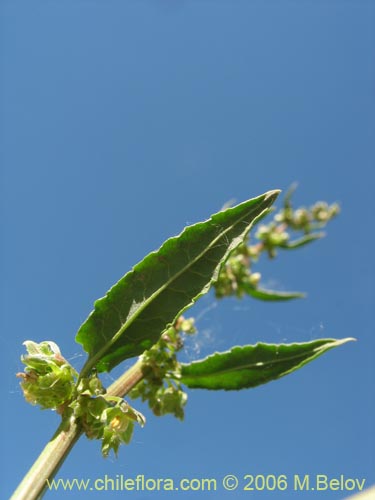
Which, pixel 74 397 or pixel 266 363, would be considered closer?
pixel 74 397

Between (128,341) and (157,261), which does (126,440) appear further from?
(157,261)

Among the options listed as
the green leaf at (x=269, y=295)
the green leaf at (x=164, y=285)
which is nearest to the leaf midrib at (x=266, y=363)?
the green leaf at (x=164, y=285)


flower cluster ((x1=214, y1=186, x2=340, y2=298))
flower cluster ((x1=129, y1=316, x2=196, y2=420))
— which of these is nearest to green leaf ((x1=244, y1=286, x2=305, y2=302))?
Result: flower cluster ((x1=214, y1=186, x2=340, y2=298))

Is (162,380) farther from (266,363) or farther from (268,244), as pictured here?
(268,244)

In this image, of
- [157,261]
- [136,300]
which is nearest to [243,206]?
[157,261]

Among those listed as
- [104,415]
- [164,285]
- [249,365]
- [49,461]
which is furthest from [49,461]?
[249,365]

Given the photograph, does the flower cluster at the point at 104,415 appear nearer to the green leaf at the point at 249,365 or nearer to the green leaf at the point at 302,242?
the green leaf at the point at 249,365
